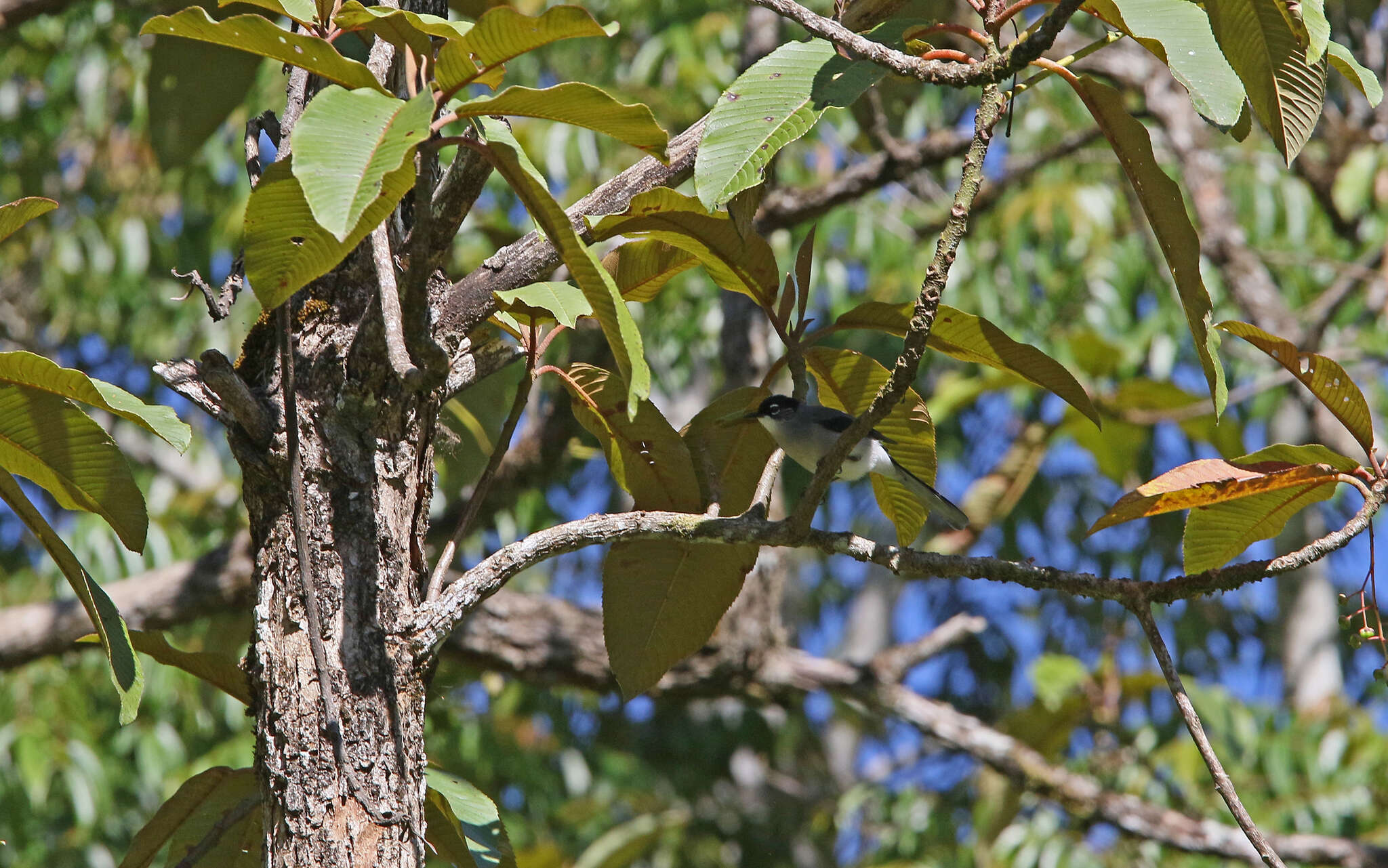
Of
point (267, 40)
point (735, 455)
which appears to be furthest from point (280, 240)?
point (735, 455)

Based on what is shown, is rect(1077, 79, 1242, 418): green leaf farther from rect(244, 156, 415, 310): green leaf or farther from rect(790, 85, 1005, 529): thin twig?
rect(244, 156, 415, 310): green leaf

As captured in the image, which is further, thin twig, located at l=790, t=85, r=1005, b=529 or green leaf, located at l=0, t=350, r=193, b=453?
green leaf, located at l=0, t=350, r=193, b=453

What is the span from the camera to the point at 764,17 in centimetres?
436

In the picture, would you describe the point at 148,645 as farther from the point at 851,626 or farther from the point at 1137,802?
the point at 851,626

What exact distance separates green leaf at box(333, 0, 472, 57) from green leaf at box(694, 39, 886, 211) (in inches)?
12.6

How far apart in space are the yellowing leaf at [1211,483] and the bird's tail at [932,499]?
0.49 m

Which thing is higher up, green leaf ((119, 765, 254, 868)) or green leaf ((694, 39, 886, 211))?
green leaf ((694, 39, 886, 211))

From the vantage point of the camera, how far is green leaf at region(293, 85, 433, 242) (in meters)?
1.08

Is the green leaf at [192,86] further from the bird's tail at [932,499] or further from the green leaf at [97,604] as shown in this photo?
the bird's tail at [932,499]

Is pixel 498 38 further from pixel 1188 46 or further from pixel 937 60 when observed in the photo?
pixel 1188 46

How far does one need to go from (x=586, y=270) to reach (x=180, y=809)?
119cm

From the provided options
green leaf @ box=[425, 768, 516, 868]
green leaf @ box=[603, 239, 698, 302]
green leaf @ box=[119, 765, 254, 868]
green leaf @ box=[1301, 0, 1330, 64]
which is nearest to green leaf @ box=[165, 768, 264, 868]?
green leaf @ box=[119, 765, 254, 868]

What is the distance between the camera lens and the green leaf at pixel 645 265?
6.12 ft

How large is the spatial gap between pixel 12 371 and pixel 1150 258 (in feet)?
17.1
